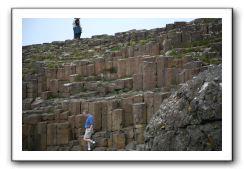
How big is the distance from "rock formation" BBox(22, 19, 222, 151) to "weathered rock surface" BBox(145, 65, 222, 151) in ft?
0.24

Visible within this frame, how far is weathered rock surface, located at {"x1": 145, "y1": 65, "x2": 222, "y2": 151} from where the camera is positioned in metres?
11.6

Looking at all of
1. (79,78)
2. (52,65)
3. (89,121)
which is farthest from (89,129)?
(52,65)

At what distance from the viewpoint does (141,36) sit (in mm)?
15172

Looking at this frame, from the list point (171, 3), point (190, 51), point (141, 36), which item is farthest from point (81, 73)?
point (171, 3)

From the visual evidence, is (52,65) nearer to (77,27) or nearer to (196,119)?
(77,27)

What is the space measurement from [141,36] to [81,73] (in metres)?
1.69

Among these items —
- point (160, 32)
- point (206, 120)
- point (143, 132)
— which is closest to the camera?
point (206, 120)

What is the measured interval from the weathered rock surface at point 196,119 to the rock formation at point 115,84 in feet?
0.24

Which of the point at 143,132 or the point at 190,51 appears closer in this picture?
the point at 143,132

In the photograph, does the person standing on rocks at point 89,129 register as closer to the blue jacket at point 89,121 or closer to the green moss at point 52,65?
the blue jacket at point 89,121

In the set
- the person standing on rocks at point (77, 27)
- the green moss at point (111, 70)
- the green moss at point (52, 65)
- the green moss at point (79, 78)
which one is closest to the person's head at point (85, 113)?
the green moss at point (79, 78)

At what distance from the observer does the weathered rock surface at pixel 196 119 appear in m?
11.6

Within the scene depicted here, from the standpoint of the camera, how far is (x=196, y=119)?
1162 cm

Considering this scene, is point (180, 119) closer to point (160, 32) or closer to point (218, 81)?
point (218, 81)
